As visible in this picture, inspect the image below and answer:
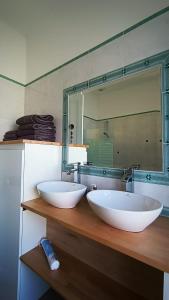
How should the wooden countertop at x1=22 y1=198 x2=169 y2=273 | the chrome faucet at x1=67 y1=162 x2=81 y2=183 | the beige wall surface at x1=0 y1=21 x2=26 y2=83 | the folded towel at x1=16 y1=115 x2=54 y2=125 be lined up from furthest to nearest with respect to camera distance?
1. the beige wall surface at x1=0 y1=21 x2=26 y2=83
2. the folded towel at x1=16 y1=115 x2=54 y2=125
3. the chrome faucet at x1=67 y1=162 x2=81 y2=183
4. the wooden countertop at x1=22 y1=198 x2=169 y2=273

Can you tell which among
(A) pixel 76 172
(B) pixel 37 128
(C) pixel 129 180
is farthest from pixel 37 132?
(C) pixel 129 180

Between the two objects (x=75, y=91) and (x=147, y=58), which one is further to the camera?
(x=75, y=91)

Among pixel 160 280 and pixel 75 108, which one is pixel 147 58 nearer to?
pixel 75 108

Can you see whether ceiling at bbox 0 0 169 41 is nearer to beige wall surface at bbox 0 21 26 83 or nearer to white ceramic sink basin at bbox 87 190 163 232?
beige wall surface at bbox 0 21 26 83

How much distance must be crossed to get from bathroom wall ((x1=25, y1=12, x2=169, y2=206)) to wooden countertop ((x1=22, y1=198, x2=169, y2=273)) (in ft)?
0.92

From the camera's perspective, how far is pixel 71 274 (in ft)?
3.83

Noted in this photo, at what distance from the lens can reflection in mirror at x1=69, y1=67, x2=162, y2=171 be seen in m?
1.08

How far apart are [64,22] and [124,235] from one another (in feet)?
6.17

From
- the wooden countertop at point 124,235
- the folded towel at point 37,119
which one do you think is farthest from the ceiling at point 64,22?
the wooden countertop at point 124,235

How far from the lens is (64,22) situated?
1.59m

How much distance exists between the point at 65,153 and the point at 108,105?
59 centimetres

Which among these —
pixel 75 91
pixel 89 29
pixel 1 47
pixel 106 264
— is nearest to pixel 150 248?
pixel 106 264

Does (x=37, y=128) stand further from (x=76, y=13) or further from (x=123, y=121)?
(x=76, y=13)

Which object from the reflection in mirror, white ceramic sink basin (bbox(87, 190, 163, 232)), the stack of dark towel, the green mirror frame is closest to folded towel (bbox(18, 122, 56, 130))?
the stack of dark towel
